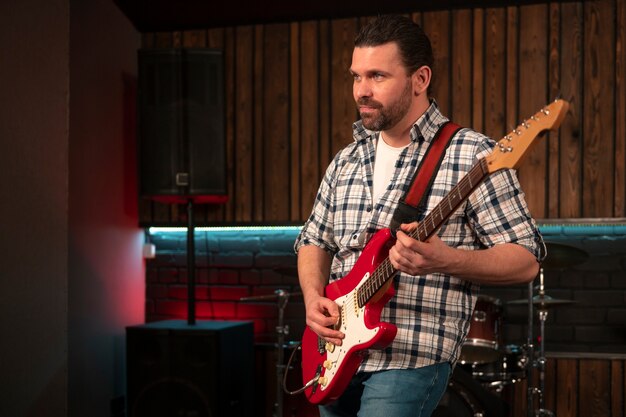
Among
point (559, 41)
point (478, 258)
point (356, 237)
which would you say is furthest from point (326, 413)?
point (559, 41)

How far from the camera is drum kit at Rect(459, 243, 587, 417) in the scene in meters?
4.00

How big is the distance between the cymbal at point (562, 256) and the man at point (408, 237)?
1.97 metres

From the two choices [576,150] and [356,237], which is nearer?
[356,237]

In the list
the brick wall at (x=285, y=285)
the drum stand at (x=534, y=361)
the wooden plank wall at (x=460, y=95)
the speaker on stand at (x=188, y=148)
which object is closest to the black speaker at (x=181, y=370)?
the speaker on stand at (x=188, y=148)

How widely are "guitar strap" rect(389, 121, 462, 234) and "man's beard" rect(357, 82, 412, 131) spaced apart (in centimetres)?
14

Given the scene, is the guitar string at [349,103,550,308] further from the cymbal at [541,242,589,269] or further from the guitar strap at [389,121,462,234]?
the cymbal at [541,242,589,269]

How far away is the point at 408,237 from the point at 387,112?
52 cm

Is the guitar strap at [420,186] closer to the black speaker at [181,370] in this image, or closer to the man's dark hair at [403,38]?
the man's dark hair at [403,38]

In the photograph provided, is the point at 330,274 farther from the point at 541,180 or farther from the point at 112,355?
the point at 112,355

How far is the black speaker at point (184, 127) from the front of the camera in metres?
4.72

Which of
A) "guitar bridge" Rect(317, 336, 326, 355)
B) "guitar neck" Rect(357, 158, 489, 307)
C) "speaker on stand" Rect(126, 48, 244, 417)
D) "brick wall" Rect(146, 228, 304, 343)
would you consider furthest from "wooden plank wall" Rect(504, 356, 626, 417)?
"guitar neck" Rect(357, 158, 489, 307)

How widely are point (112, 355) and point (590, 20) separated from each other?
3.56 meters

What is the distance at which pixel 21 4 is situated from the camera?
13.3ft

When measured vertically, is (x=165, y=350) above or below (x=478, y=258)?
below
